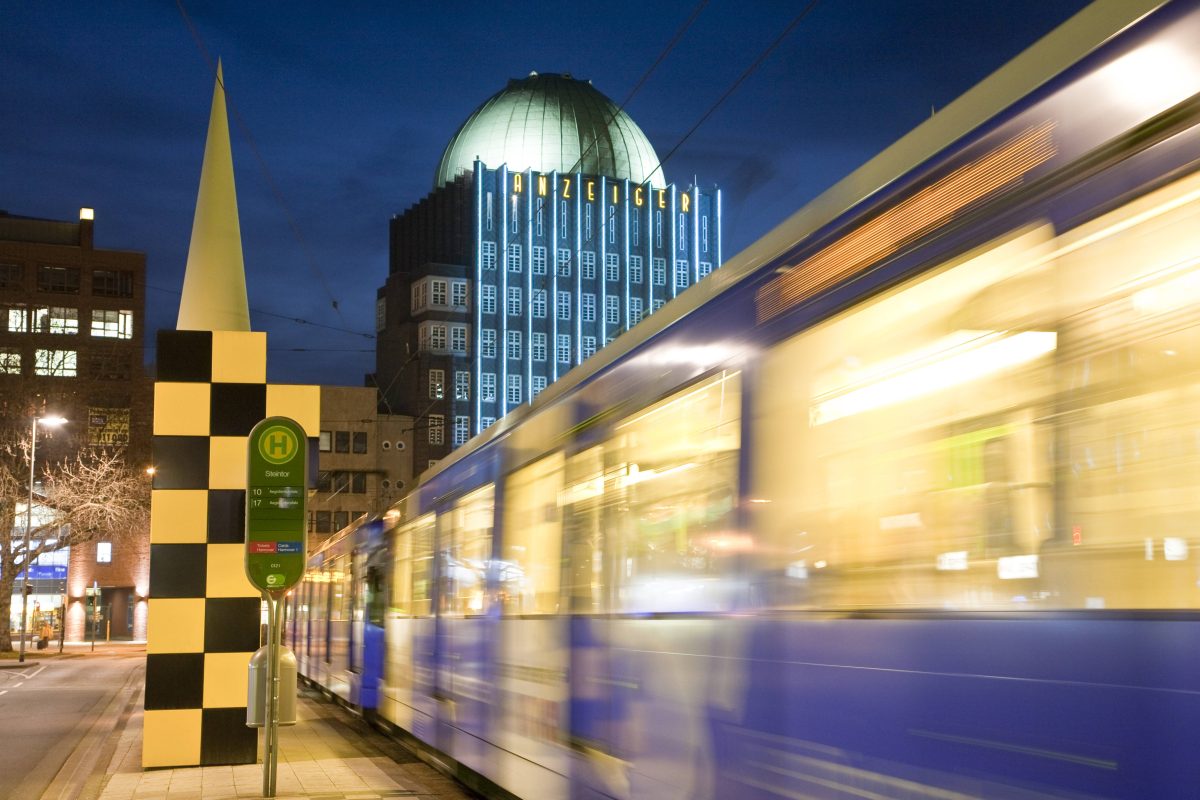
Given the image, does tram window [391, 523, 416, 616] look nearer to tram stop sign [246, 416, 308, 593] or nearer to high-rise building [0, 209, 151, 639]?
tram stop sign [246, 416, 308, 593]

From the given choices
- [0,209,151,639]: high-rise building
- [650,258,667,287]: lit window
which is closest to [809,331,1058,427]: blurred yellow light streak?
[0,209,151,639]: high-rise building

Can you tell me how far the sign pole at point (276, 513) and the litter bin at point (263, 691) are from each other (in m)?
0.06

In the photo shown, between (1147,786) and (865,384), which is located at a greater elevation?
(865,384)

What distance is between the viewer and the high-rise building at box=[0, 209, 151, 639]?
77.7 m

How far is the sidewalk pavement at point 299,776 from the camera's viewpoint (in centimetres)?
1085

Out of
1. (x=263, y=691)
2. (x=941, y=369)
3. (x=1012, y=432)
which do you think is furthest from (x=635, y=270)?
(x=1012, y=432)

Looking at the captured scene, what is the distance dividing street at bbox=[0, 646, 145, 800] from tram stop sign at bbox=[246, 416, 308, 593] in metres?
3.41

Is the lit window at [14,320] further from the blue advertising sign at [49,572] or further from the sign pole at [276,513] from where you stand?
the sign pole at [276,513]

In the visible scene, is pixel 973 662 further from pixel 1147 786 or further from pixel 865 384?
pixel 865 384

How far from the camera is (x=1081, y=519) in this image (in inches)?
140

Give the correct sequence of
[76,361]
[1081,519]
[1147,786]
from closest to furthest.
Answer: [1147,786] → [1081,519] → [76,361]

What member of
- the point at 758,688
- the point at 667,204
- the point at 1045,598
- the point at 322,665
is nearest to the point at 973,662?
the point at 1045,598

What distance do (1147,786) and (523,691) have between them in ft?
20.2

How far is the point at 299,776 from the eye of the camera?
12.1 metres
